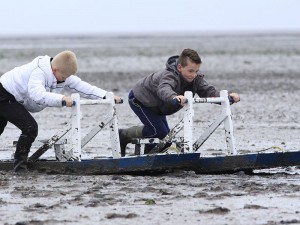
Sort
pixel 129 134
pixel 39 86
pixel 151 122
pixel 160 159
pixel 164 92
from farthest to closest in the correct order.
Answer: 1. pixel 129 134
2. pixel 151 122
3. pixel 164 92
4. pixel 39 86
5. pixel 160 159

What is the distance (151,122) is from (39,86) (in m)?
1.60

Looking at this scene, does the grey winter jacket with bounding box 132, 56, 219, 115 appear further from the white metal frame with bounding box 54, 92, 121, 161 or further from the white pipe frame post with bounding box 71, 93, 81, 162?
the white pipe frame post with bounding box 71, 93, 81, 162

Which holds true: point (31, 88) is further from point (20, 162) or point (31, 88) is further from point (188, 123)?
point (188, 123)

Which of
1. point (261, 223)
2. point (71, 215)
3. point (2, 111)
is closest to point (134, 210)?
point (71, 215)

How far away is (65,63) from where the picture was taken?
1262 cm

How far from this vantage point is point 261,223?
9523 millimetres

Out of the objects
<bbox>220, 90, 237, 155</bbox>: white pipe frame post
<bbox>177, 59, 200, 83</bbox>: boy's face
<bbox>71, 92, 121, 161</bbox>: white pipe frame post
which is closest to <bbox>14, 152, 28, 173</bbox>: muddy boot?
<bbox>71, 92, 121, 161</bbox>: white pipe frame post

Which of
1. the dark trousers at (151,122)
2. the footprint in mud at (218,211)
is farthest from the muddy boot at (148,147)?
the footprint in mud at (218,211)

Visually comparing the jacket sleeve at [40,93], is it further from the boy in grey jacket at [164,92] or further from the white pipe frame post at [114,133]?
the boy in grey jacket at [164,92]

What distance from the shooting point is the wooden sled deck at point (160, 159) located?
41.0ft

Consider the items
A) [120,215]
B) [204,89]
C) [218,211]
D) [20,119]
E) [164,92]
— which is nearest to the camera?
[120,215]

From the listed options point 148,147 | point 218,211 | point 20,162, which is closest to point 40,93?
point 20,162

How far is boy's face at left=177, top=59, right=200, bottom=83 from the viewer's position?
12.9m

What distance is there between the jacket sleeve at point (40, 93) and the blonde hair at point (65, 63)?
0.67 feet
